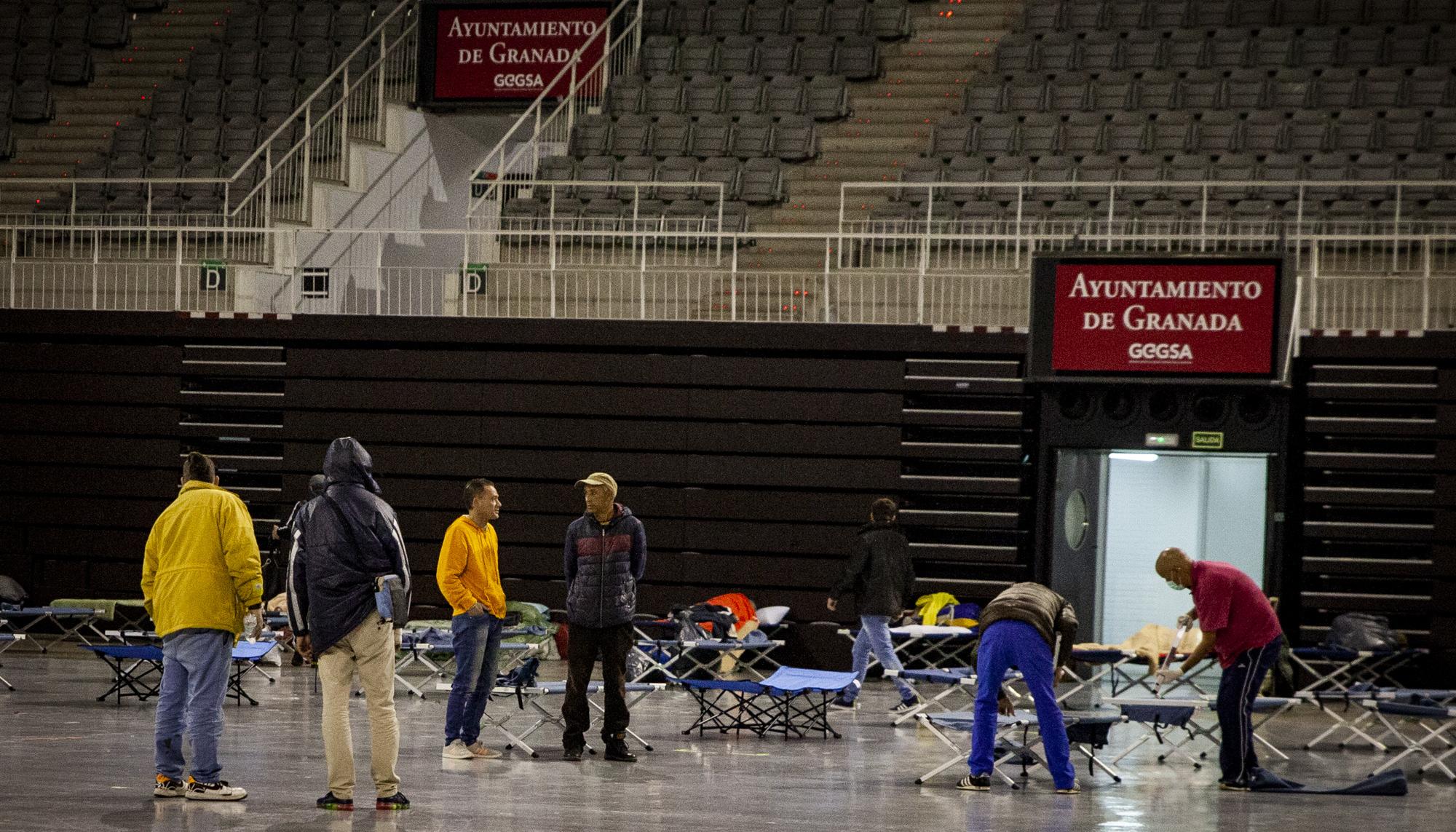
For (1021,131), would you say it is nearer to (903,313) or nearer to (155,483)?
(903,313)

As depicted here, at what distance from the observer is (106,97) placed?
67.5 feet

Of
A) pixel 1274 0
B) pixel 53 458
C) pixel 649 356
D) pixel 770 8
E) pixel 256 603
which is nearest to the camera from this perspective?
pixel 256 603

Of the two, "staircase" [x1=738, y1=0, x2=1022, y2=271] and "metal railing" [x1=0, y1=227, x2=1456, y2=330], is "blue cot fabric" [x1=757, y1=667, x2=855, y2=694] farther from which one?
"staircase" [x1=738, y1=0, x2=1022, y2=271]

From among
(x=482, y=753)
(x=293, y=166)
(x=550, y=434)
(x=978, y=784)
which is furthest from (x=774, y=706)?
(x=293, y=166)

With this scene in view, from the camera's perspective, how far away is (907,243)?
52.2 feet

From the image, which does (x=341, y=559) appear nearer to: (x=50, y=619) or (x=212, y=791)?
(x=212, y=791)

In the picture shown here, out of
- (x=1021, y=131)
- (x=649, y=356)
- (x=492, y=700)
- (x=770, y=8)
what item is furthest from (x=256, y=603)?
(x=770, y=8)

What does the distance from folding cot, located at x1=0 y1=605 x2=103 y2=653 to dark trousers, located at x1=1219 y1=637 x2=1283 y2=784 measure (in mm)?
8798

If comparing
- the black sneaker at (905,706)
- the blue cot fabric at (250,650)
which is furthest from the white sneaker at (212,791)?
the black sneaker at (905,706)

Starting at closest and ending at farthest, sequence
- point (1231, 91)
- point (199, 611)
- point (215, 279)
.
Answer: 1. point (199, 611)
2. point (215, 279)
3. point (1231, 91)

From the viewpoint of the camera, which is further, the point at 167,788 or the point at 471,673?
the point at 471,673

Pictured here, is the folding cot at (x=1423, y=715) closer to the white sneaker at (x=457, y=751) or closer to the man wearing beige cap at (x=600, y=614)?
the man wearing beige cap at (x=600, y=614)

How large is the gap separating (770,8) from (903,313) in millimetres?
5573

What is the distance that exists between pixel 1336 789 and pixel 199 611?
5515 millimetres
